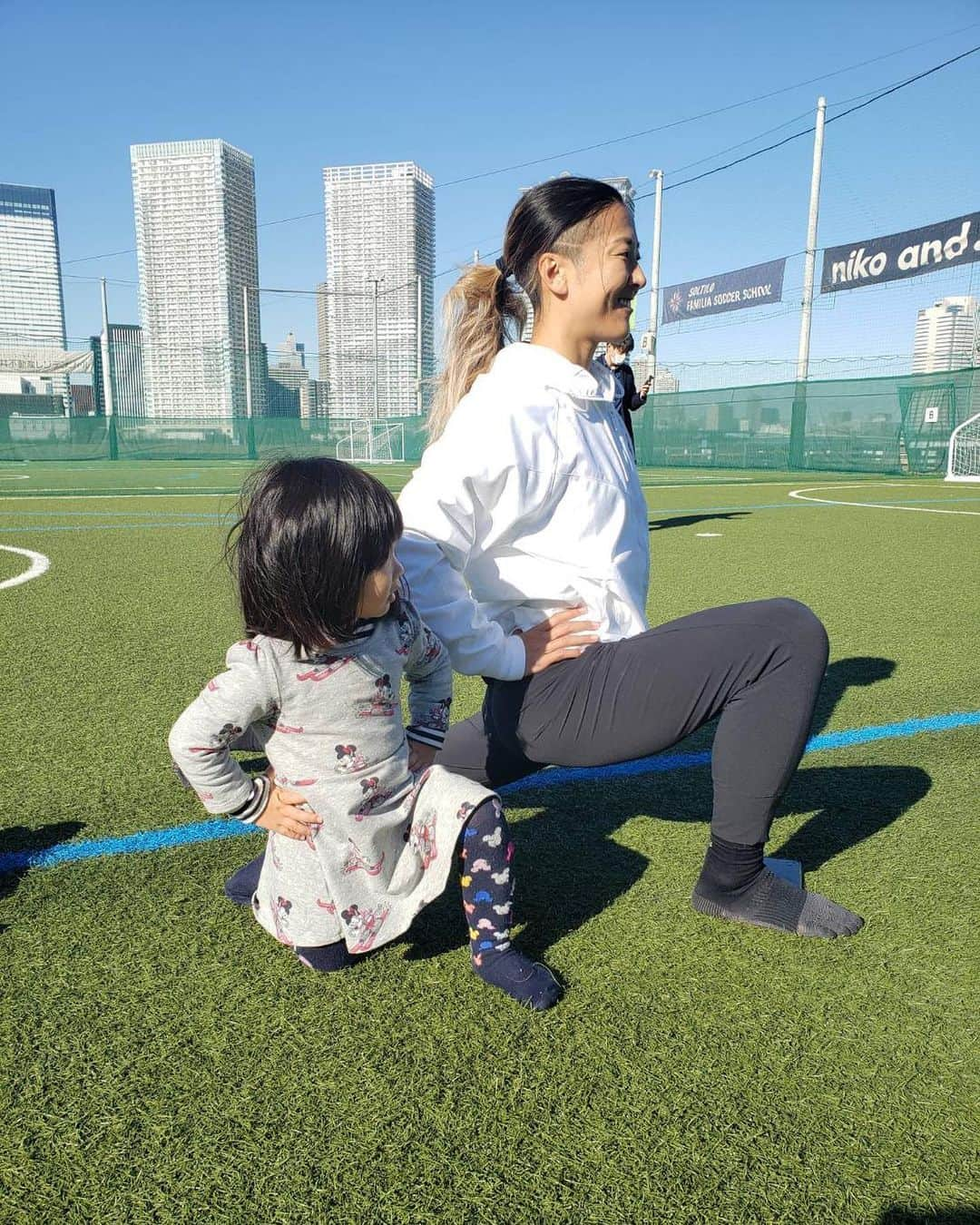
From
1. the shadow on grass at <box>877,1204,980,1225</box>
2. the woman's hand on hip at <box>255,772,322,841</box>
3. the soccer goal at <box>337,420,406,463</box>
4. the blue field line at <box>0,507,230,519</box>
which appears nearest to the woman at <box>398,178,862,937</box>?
the woman's hand on hip at <box>255,772,322,841</box>

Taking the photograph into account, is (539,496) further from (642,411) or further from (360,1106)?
(642,411)

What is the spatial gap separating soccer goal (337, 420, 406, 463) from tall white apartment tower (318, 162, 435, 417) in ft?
3.37

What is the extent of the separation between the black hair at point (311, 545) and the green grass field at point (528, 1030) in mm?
760

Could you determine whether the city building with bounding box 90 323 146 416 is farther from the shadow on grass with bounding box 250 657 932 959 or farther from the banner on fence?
the shadow on grass with bounding box 250 657 932 959

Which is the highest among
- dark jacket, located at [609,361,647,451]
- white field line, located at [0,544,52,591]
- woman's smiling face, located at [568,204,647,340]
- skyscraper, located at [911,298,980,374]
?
skyscraper, located at [911,298,980,374]

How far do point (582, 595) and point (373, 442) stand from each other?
33.3 metres

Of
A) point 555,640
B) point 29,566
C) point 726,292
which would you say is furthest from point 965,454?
point 555,640

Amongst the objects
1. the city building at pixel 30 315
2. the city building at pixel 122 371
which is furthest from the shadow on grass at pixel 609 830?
the city building at pixel 30 315

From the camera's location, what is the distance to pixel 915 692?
4.03 metres

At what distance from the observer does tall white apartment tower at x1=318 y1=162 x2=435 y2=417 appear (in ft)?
123

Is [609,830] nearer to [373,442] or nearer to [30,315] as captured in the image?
[373,442]

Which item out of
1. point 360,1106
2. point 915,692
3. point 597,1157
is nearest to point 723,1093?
point 597,1157

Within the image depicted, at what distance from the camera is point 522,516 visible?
2080 mm

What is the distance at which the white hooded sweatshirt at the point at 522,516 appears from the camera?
2000 mm
